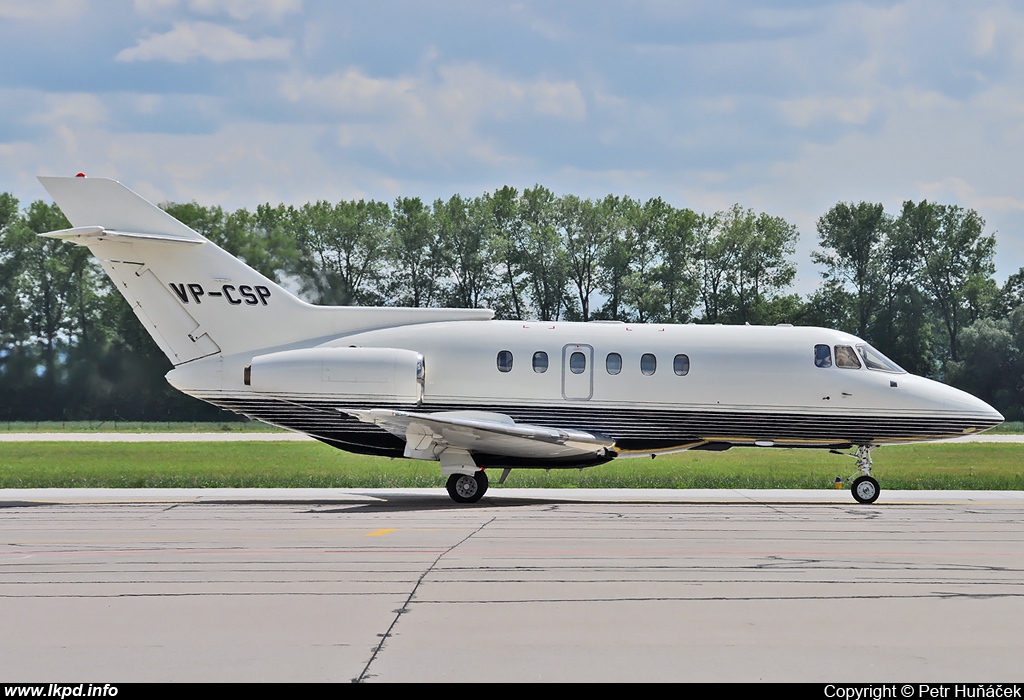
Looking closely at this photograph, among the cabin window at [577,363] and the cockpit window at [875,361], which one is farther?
the cockpit window at [875,361]

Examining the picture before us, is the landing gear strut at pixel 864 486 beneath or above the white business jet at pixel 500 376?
beneath

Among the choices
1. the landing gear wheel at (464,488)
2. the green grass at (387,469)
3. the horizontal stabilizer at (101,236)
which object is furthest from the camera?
the green grass at (387,469)

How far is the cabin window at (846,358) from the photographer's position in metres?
20.3

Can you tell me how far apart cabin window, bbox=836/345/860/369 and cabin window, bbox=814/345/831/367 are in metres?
0.18

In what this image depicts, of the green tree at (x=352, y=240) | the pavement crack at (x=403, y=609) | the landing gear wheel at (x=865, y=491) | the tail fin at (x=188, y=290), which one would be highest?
the green tree at (x=352, y=240)

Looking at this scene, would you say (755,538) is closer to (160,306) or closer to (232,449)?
(160,306)

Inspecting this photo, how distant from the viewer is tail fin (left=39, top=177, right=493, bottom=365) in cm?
1966

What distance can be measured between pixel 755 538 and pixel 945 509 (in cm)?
638

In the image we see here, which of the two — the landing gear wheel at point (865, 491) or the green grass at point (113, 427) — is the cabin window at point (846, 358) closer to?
the landing gear wheel at point (865, 491)

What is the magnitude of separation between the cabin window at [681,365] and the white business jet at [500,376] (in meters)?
0.03

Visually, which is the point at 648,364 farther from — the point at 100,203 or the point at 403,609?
the point at 403,609

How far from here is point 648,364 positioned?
20.0m

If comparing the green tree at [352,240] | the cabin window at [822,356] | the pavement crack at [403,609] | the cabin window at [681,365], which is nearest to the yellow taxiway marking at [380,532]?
the pavement crack at [403,609]

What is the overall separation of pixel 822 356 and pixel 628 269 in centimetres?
4586
